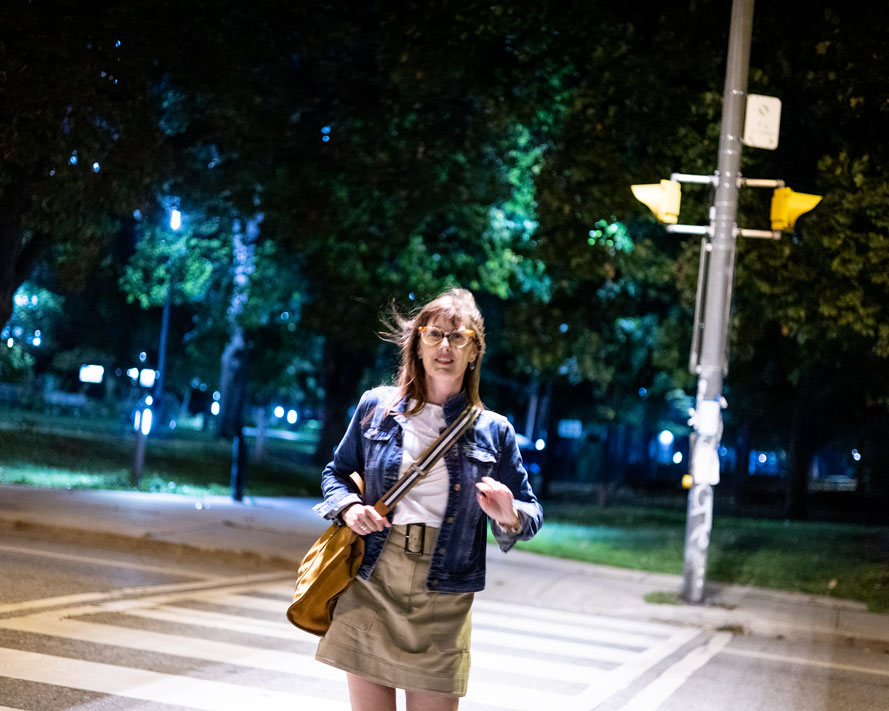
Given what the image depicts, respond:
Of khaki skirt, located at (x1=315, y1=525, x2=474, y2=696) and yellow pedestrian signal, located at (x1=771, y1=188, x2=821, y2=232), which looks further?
yellow pedestrian signal, located at (x1=771, y1=188, x2=821, y2=232)

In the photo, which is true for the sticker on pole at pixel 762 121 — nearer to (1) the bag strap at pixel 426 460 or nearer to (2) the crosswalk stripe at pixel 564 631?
(2) the crosswalk stripe at pixel 564 631

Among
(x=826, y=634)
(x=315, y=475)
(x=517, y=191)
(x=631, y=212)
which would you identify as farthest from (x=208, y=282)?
(x=826, y=634)

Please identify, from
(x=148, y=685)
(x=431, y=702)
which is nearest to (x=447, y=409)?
(x=431, y=702)

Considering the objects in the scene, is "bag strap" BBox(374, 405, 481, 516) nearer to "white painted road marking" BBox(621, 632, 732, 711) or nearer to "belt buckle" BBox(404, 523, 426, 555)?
"belt buckle" BBox(404, 523, 426, 555)

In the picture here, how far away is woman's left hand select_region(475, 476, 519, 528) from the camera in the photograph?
3.60 meters

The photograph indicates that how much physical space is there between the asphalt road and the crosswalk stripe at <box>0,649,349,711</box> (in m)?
0.01

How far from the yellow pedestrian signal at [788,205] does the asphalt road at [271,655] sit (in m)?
4.30

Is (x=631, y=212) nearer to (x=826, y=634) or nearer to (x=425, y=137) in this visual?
(x=425, y=137)

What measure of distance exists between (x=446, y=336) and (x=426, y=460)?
1.44 feet

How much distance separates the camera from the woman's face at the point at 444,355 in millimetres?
3871

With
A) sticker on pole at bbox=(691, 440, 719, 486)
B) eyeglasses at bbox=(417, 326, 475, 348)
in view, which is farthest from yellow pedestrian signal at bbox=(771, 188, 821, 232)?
eyeglasses at bbox=(417, 326, 475, 348)

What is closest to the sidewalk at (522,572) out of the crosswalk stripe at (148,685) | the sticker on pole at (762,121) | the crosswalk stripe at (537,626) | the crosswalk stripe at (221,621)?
the crosswalk stripe at (537,626)

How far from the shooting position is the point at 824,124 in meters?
15.0

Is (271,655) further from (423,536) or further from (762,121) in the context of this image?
(762,121)
